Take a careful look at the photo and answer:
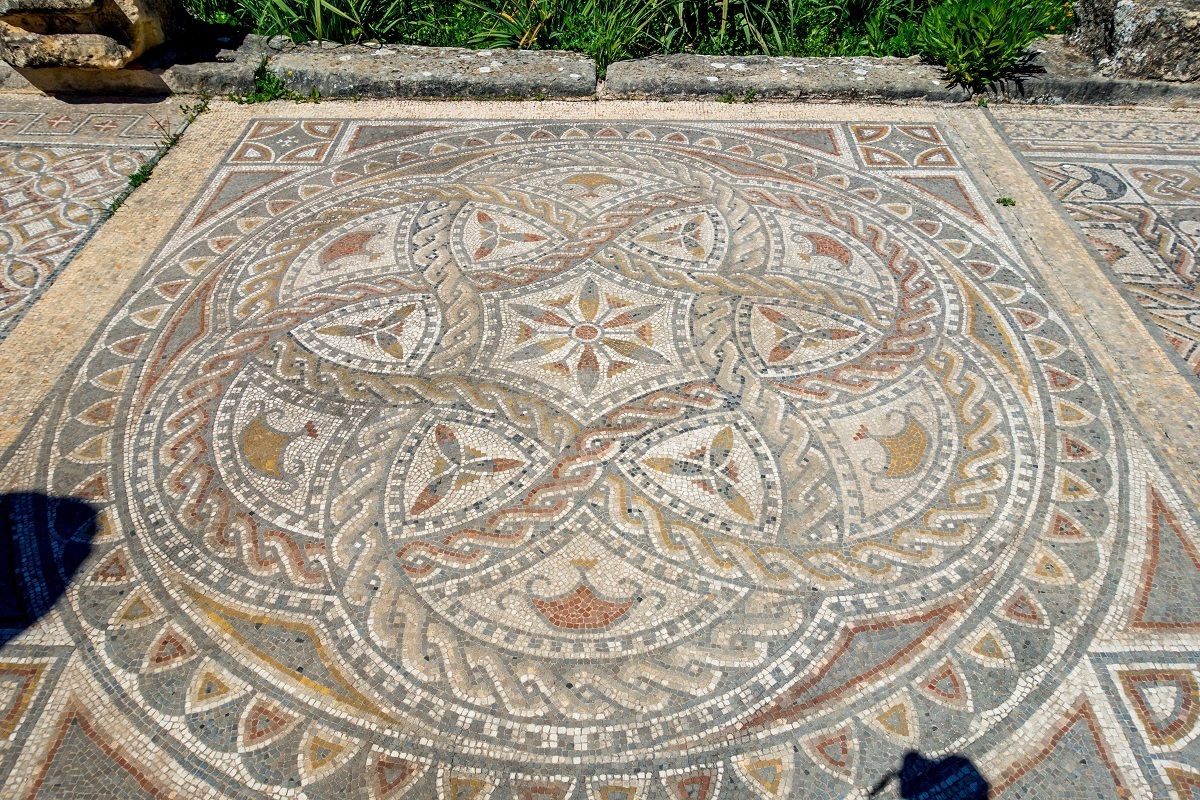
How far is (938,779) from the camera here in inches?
93.5

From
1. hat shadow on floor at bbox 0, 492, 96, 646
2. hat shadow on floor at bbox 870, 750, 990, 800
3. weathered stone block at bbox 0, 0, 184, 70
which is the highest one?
weathered stone block at bbox 0, 0, 184, 70

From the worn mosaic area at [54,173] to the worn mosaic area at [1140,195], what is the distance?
574 centimetres

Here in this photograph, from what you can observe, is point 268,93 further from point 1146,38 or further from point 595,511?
point 1146,38

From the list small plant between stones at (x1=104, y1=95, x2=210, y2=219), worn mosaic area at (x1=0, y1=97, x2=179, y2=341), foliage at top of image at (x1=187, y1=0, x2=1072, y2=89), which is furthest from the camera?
foliage at top of image at (x1=187, y1=0, x2=1072, y2=89)

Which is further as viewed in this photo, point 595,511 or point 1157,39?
point 1157,39

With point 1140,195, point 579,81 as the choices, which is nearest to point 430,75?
point 579,81

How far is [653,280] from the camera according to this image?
4.17 meters

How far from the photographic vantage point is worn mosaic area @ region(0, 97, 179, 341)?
4.21 m

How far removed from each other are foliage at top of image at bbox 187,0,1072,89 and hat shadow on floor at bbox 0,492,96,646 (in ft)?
14.2

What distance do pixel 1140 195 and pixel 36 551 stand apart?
19.7 ft

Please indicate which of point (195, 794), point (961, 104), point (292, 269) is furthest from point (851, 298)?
point (195, 794)

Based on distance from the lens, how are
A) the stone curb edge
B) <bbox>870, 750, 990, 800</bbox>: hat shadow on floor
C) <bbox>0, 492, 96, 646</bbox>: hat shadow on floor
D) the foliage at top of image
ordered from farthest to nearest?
Answer: the foliage at top of image < the stone curb edge < <bbox>0, 492, 96, 646</bbox>: hat shadow on floor < <bbox>870, 750, 990, 800</bbox>: hat shadow on floor

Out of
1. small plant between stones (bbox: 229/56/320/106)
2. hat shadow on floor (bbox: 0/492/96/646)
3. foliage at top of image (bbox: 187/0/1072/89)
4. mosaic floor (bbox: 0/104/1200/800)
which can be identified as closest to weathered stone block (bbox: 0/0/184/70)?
small plant between stones (bbox: 229/56/320/106)

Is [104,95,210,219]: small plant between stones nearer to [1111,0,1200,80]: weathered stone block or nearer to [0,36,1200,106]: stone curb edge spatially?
[0,36,1200,106]: stone curb edge
